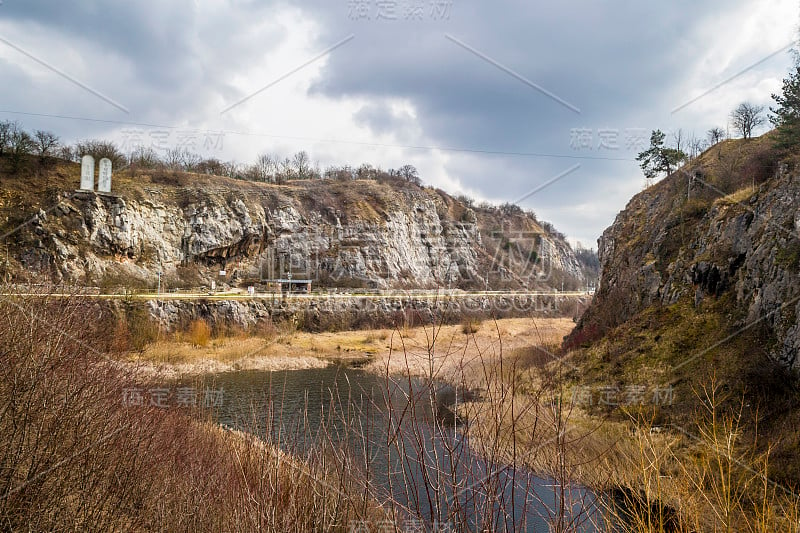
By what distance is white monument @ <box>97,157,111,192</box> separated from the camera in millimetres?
43281

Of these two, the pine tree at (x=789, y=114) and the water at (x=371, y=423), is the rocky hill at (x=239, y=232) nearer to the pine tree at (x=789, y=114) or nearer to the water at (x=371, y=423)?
the water at (x=371, y=423)

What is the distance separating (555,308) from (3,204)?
193 feet

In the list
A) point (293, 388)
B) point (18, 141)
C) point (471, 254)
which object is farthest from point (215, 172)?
point (293, 388)

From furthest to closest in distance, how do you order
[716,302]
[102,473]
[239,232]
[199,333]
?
1. [239,232]
2. [199,333]
3. [716,302]
4. [102,473]

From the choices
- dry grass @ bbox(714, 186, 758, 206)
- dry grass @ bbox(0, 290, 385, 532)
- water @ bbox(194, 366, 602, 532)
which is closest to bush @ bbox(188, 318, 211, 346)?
water @ bbox(194, 366, 602, 532)

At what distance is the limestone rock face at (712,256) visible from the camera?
1182 cm

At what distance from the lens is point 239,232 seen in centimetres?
5097

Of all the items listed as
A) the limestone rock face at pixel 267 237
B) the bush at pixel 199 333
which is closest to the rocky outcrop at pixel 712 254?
the bush at pixel 199 333

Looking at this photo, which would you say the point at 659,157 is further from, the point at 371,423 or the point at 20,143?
the point at 20,143

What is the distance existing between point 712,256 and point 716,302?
2116mm

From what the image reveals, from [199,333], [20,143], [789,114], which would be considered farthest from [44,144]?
[789,114]

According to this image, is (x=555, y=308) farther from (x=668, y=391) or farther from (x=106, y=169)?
(x=106, y=169)

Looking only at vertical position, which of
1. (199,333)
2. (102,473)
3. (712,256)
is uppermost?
(712,256)

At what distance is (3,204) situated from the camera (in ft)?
128
